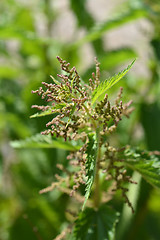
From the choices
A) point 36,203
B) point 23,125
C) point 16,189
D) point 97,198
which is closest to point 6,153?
point 16,189

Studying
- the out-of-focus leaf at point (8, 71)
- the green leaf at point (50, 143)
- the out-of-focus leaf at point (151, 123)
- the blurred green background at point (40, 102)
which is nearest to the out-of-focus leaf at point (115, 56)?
the blurred green background at point (40, 102)

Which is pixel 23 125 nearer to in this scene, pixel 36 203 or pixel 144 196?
pixel 36 203

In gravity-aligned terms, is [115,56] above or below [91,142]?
above

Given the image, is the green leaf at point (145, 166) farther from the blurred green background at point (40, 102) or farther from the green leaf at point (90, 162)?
the blurred green background at point (40, 102)

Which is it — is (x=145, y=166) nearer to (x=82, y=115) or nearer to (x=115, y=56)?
(x=82, y=115)

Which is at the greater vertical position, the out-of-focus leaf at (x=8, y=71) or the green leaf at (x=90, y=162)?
the out-of-focus leaf at (x=8, y=71)

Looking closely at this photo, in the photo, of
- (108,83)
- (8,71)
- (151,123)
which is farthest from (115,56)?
(108,83)
